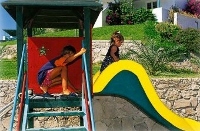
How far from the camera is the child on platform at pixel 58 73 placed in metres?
8.31

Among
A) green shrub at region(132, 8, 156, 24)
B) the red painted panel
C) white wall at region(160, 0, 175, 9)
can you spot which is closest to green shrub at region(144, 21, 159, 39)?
green shrub at region(132, 8, 156, 24)

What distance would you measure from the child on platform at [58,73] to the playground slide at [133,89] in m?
0.75

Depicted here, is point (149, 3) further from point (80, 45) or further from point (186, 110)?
point (80, 45)

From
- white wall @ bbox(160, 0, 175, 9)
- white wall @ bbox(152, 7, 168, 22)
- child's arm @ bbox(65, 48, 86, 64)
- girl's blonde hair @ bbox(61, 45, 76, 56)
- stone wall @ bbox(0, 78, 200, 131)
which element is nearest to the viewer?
child's arm @ bbox(65, 48, 86, 64)

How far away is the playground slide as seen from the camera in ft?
29.5

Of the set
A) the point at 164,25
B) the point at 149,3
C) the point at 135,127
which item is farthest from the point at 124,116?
the point at 149,3

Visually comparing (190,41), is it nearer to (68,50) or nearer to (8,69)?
(8,69)

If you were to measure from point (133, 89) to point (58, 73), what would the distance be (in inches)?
62.4

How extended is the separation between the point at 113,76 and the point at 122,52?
33.4 ft

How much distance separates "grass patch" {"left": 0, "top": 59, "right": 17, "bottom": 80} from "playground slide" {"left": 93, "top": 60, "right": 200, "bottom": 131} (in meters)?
6.37

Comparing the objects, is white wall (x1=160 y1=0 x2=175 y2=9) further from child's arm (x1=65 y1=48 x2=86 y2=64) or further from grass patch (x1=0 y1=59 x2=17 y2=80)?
child's arm (x1=65 y1=48 x2=86 y2=64)

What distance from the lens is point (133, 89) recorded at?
357 inches

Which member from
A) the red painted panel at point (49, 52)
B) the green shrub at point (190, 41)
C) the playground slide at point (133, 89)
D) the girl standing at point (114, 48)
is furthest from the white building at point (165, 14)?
the red painted panel at point (49, 52)

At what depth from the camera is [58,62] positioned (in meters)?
8.38
